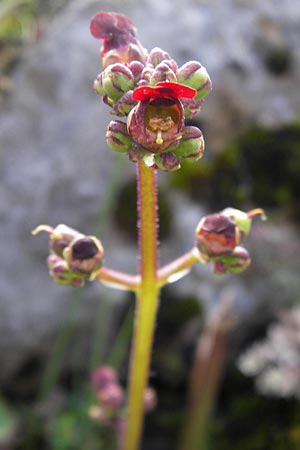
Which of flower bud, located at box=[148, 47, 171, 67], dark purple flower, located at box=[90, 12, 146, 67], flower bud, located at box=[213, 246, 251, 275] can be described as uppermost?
dark purple flower, located at box=[90, 12, 146, 67]

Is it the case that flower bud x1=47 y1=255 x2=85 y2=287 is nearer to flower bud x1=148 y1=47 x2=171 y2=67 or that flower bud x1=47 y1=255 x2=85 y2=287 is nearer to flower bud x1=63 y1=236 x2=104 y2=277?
flower bud x1=63 y1=236 x2=104 y2=277

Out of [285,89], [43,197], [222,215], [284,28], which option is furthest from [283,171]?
[222,215]

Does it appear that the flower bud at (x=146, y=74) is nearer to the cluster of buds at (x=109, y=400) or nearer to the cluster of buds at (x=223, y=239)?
the cluster of buds at (x=223, y=239)

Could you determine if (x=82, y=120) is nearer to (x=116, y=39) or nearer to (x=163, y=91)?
(x=116, y=39)

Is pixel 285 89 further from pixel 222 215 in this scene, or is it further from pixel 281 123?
pixel 222 215

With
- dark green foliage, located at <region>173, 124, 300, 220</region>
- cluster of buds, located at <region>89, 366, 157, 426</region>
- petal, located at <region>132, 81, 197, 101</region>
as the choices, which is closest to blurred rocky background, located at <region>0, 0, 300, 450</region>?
dark green foliage, located at <region>173, 124, 300, 220</region>

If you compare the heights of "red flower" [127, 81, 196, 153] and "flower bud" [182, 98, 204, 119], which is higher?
"flower bud" [182, 98, 204, 119]

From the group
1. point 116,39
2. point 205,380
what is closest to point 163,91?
point 116,39
